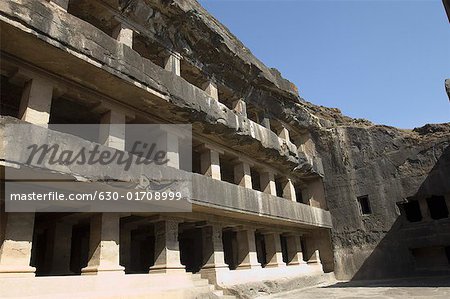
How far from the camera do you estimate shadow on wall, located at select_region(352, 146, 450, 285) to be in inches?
598

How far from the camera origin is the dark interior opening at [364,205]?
17281mm

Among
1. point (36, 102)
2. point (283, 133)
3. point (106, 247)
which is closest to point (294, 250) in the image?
point (283, 133)

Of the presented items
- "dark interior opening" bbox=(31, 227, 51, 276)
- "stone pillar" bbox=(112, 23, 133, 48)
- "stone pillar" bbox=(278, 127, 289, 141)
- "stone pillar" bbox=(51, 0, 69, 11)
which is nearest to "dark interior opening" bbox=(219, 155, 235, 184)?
"stone pillar" bbox=(278, 127, 289, 141)

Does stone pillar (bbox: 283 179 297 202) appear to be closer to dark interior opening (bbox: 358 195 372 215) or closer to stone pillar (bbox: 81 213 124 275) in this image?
dark interior opening (bbox: 358 195 372 215)

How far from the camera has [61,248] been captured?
9266 millimetres

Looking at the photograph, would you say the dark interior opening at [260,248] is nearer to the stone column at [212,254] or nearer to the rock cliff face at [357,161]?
the rock cliff face at [357,161]

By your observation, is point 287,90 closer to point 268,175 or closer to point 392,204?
point 268,175

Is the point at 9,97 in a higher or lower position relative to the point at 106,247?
higher

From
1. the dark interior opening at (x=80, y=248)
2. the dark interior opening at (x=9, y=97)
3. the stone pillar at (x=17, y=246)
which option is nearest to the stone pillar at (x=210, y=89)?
the dark interior opening at (x=9, y=97)

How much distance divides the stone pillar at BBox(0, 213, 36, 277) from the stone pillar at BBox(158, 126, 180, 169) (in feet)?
13.6

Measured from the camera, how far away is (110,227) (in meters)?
8.38

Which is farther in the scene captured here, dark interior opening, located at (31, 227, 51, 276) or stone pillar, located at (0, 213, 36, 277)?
dark interior opening, located at (31, 227, 51, 276)

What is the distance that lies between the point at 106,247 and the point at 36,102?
370cm

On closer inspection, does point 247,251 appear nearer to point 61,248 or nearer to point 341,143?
point 61,248
